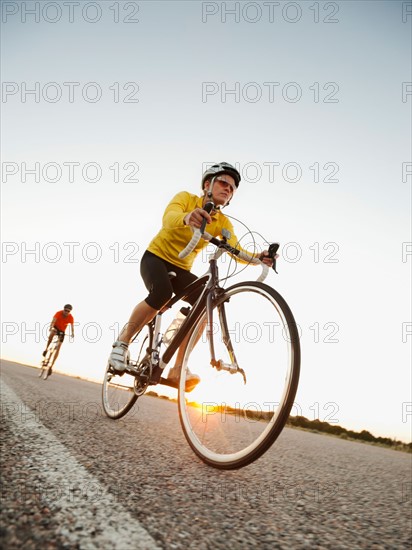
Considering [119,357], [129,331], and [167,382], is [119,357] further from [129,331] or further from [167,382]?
[167,382]

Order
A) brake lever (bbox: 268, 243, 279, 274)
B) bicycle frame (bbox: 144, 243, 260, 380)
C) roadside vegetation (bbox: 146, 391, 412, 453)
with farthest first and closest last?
roadside vegetation (bbox: 146, 391, 412, 453), brake lever (bbox: 268, 243, 279, 274), bicycle frame (bbox: 144, 243, 260, 380)

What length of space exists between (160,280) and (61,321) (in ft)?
37.1

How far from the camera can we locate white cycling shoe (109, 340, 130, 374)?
3754 mm

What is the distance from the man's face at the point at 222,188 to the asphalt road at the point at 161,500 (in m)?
2.26

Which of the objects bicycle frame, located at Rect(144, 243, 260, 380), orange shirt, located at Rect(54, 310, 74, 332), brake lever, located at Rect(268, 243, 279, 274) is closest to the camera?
bicycle frame, located at Rect(144, 243, 260, 380)

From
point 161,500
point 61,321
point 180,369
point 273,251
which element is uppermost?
point 273,251

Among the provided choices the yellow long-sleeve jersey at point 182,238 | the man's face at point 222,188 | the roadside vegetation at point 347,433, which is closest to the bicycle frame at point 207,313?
the yellow long-sleeve jersey at point 182,238

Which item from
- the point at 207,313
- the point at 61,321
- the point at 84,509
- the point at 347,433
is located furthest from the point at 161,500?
the point at 61,321

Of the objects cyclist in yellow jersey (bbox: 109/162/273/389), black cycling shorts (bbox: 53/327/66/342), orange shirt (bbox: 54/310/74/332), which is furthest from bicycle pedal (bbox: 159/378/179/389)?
orange shirt (bbox: 54/310/74/332)

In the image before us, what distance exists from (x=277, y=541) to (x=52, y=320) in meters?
13.9

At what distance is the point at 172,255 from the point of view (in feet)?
12.9

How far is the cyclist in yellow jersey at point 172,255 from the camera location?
372cm

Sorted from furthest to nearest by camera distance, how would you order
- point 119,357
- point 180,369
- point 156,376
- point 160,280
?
point 119,357
point 160,280
point 156,376
point 180,369

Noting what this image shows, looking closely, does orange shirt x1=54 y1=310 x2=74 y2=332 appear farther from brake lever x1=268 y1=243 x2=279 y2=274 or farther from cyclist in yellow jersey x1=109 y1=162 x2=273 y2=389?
brake lever x1=268 y1=243 x2=279 y2=274
